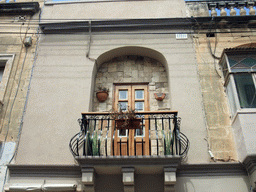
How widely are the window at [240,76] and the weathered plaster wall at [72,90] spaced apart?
32.1 inches

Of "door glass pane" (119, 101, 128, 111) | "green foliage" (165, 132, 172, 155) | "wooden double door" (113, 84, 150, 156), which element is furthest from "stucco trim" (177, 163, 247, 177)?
"door glass pane" (119, 101, 128, 111)

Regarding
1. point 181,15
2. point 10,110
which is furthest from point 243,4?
point 10,110

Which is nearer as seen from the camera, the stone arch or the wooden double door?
the wooden double door

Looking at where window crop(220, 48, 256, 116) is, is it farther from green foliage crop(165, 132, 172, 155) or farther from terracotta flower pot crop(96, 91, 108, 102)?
terracotta flower pot crop(96, 91, 108, 102)

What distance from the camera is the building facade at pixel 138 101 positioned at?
638 centimetres

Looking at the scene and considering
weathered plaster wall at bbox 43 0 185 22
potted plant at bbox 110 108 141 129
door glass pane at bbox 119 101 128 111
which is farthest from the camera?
weathered plaster wall at bbox 43 0 185 22

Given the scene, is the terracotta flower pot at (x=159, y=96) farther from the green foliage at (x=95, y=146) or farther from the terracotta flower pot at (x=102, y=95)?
the green foliage at (x=95, y=146)

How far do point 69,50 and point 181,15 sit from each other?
12.2 ft

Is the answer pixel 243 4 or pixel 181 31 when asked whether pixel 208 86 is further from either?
pixel 243 4

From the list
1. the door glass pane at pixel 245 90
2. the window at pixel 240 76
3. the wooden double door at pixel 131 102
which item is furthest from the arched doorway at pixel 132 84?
the door glass pane at pixel 245 90

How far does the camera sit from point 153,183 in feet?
21.2

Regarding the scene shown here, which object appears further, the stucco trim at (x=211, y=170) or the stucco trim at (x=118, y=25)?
the stucco trim at (x=118, y=25)

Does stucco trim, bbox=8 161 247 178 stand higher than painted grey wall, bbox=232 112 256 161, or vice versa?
painted grey wall, bbox=232 112 256 161

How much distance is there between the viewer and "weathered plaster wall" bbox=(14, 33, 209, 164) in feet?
22.9
